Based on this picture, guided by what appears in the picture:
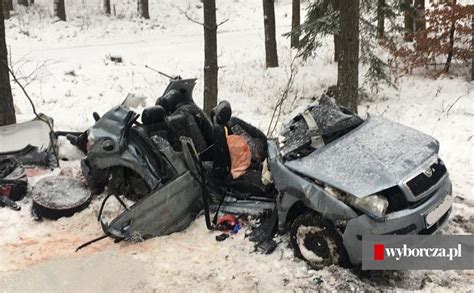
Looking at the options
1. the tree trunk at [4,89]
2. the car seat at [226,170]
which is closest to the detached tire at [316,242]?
the car seat at [226,170]

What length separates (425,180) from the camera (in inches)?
175

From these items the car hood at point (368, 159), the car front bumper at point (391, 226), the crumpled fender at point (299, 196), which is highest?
the car hood at point (368, 159)

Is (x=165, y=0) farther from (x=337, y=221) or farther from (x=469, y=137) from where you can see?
(x=337, y=221)

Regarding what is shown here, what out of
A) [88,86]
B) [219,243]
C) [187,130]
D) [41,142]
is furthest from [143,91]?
[219,243]

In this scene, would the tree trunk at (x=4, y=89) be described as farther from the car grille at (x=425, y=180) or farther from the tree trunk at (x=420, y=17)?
the tree trunk at (x=420, y=17)

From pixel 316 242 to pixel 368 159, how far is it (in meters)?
0.95

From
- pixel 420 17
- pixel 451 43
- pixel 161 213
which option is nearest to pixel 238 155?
pixel 161 213

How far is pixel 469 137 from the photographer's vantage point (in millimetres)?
8367

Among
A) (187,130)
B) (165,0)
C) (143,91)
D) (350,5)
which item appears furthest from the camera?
(165,0)

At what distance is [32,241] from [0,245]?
34cm

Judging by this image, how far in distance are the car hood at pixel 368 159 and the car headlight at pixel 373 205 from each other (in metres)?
0.07

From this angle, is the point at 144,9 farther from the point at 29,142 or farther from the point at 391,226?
the point at 391,226

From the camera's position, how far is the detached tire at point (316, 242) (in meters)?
4.48

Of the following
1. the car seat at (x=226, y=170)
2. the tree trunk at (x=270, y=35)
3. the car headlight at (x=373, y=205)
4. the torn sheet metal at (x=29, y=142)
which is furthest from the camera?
the tree trunk at (x=270, y=35)
